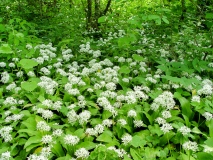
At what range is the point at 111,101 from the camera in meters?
3.86

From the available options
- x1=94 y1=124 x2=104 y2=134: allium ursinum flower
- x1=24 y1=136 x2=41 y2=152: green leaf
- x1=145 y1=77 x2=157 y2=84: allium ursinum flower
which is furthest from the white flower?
x1=24 y1=136 x2=41 y2=152: green leaf

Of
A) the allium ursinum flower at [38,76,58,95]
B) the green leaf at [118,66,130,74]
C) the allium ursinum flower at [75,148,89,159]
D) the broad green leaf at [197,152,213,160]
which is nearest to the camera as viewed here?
the broad green leaf at [197,152,213,160]

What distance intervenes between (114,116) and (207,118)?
120 centimetres

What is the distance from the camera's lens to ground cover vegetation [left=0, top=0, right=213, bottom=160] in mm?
3053

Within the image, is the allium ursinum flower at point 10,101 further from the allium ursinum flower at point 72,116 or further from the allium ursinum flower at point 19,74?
the allium ursinum flower at point 72,116

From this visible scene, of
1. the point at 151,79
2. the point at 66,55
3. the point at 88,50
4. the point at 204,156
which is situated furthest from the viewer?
the point at 88,50

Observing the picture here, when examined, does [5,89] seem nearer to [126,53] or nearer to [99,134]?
[99,134]

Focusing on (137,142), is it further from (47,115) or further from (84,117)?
(47,115)

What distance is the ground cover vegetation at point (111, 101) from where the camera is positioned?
305cm

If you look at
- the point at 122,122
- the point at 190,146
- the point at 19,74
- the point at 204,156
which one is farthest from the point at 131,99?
the point at 19,74

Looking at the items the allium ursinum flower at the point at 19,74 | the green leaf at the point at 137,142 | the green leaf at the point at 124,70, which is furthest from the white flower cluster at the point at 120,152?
the allium ursinum flower at the point at 19,74

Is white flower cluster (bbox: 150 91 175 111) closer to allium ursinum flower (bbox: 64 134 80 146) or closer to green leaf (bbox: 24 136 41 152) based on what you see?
allium ursinum flower (bbox: 64 134 80 146)

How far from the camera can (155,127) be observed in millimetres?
3359

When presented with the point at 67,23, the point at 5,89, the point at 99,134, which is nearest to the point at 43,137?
the point at 99,134
